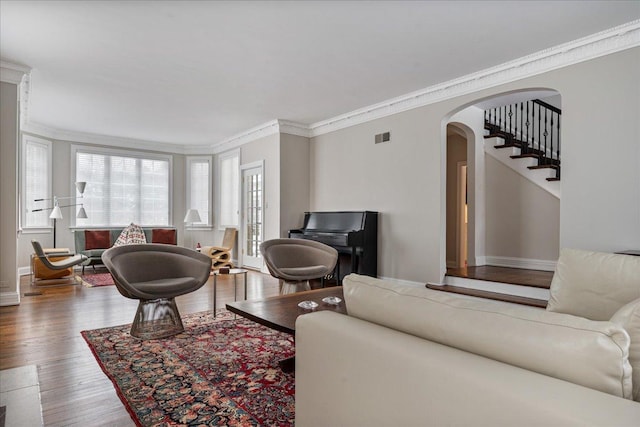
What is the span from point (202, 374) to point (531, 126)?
22.1 feet

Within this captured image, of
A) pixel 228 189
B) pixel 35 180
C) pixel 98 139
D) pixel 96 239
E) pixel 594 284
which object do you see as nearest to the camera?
pixel 594 284

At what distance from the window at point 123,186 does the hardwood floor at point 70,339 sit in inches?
99.1

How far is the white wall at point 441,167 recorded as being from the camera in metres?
3.62

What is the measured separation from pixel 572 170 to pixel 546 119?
3.12 meters

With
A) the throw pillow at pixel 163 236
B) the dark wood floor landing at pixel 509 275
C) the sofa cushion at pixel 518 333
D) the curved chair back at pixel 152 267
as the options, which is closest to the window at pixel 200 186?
the throw pillow at pixel 163 236

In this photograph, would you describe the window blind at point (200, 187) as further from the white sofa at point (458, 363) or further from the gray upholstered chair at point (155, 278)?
the white sofa at point (458, 363)

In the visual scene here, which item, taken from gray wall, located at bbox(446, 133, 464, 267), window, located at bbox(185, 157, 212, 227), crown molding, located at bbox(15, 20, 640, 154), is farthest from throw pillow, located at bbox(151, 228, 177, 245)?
gray wall, located at bbox(446, 133, 464, 267)

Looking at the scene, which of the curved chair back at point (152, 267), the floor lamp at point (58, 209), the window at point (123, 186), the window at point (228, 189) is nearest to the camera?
the curved chair back at point (152, 267)

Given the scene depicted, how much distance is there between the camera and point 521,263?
6027mm

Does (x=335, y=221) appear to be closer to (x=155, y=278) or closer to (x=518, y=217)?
(x=518, y=217)

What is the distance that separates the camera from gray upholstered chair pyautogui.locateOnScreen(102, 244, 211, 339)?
3.22 m

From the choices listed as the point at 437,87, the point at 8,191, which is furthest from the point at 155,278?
the point at 437,87

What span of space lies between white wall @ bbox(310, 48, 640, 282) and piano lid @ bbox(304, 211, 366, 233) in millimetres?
317

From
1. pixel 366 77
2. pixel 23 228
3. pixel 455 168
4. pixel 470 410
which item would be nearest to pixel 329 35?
pixel 366 77
